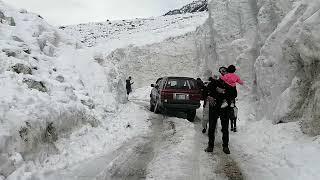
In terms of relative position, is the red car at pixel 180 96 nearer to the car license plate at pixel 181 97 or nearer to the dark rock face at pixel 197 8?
the car license plate at pixel 181 97

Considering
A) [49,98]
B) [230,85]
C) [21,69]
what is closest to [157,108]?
[21,69]

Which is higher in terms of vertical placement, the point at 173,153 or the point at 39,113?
the point at 39,113

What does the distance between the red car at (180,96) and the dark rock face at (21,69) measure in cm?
615

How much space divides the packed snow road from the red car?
14.4 feet

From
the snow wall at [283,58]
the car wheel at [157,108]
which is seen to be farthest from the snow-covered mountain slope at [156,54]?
the car wheel at [157,108]

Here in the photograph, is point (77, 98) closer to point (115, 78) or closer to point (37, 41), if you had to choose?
point (37, 41)

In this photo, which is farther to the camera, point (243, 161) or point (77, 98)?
point (77, 98)

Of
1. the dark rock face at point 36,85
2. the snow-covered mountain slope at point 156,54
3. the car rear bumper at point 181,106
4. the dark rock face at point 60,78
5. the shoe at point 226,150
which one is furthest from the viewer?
the snow-covered mountain slope at point 156,54

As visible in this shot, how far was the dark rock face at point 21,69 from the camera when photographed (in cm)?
1116

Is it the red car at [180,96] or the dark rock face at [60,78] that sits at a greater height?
the dark rock face at [60,78]

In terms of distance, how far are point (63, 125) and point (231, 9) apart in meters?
18.5

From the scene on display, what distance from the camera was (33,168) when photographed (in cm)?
748

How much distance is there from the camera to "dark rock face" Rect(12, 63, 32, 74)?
439 inches

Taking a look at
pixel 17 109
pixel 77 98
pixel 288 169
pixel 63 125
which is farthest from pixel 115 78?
pixel 288 169
